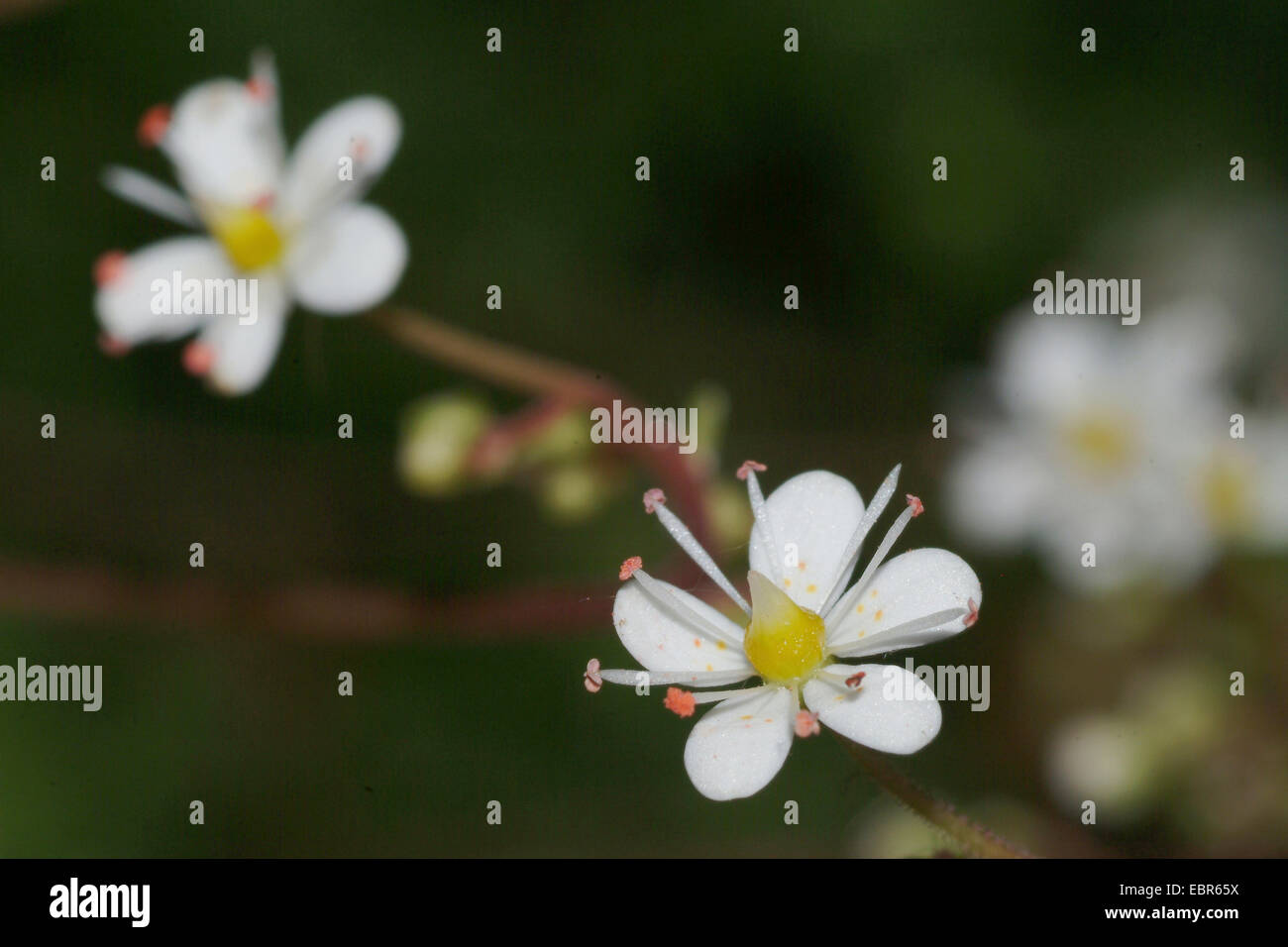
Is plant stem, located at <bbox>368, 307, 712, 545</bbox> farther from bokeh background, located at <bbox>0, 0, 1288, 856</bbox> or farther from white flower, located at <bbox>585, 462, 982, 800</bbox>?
bokeh background, located at <bbox>0, 0, 1288, 856</bbox>

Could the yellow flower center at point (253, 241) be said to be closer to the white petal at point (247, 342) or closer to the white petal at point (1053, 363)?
the white petal at point (247, 342)

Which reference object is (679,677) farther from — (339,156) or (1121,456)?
(1121,456)

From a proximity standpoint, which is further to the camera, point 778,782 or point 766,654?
point 778,782

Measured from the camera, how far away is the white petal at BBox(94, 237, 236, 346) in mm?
2676

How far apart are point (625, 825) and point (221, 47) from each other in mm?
2520

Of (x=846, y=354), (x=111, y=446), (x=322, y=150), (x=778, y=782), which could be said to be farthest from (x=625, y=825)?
(x=322, y=150)

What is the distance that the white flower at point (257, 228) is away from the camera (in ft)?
8.34

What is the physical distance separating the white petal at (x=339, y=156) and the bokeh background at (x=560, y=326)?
121cm

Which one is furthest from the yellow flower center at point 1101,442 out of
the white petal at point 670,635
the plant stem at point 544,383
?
the white petal at point 670,635

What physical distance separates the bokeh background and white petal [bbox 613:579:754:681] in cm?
167

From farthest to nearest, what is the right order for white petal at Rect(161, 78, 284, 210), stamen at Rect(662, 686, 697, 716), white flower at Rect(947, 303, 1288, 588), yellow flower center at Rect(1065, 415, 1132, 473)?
yellow flower center at Rect(1065, 415, 1132, 473) < white flower at Rect(947, 303, 1288, 588) < white petal at Rect(161, 78, 284, 210) < stamen at Rect(662, 686, 697, 716)

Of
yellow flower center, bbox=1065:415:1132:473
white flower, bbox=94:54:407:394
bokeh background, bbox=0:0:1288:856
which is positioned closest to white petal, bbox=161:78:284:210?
white flower, bbox=94:54:407:394

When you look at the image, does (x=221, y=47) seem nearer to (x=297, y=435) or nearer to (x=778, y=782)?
(x=297, y=435)
